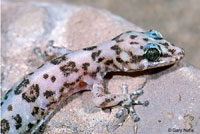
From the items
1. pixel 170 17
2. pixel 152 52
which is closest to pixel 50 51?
pixel 152 52

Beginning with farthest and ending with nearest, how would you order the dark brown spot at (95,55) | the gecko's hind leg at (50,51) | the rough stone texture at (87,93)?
the gecko's hind leg at (50,51) < the dark brown spot at (95,55) < the rough stone texture at (87,93)

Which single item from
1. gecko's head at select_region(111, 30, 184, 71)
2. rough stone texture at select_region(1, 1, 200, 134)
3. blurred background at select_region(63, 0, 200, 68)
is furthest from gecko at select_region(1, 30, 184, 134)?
blurred background at select_region(63, 0, 200, 68)

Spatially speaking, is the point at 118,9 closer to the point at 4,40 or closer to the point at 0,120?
the point at 4,40

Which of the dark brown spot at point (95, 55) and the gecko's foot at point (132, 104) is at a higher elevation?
the dark brown spot at point (95, 55)

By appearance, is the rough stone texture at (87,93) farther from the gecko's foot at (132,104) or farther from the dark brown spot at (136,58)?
the dark brown spot at (136,58)

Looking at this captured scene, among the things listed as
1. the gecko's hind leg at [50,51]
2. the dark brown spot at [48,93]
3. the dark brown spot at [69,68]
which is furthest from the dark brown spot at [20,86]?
the gecko's hind leg at [50,51]

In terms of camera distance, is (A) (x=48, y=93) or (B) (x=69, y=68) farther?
(B) (x=69, y=68)

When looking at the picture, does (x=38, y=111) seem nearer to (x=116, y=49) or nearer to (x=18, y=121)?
(x=18, y=121)
